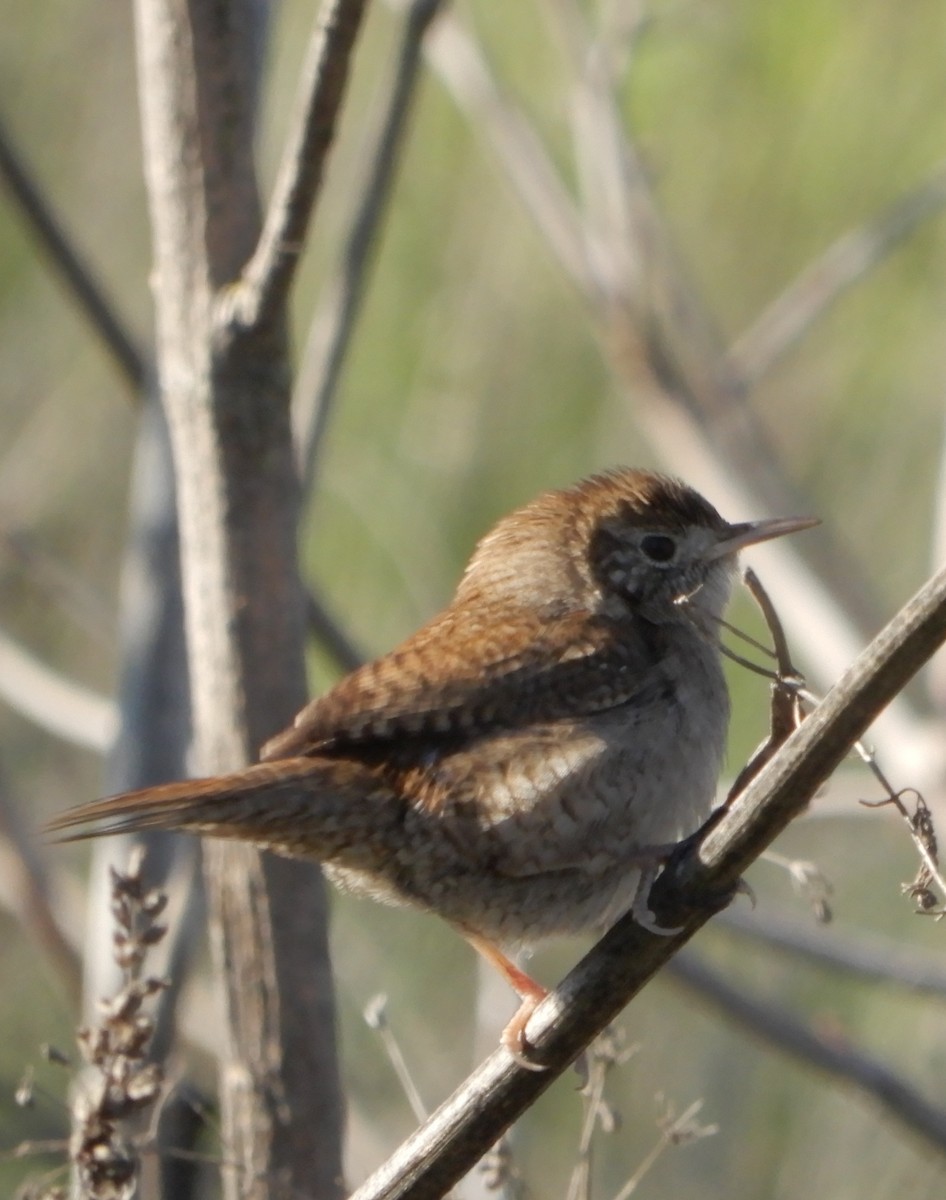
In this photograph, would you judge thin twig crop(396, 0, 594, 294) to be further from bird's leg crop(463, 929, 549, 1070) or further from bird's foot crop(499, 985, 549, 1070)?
bird's foot crop(499, 985, 549, 1070)

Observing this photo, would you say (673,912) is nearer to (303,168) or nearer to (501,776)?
(501,776)

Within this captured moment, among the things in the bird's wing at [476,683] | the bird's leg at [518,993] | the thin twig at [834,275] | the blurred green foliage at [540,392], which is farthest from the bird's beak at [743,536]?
the blurred green foliage at [540,392]

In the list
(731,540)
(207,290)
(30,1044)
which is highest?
(207,290)

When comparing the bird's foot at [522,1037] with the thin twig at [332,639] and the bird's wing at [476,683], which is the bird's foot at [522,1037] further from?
the thin twig at [332,639]

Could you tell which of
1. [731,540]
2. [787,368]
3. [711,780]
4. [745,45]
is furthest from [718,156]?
[711,780]

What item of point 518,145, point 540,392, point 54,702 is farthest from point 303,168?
point 540,392

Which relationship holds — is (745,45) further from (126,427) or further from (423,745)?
(423,745)

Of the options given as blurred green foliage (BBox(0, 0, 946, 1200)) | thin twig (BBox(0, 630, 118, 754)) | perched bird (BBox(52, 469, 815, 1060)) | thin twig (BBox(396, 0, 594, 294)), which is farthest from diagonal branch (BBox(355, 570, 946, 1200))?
blurred green foliage (BBox(0, 0, 946, 1200))
